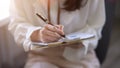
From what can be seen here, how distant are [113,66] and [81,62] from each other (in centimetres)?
68

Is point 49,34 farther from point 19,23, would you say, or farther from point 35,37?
point 19,23

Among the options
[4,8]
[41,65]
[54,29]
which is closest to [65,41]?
[54,29]

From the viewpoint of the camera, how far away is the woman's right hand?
93 centimetres

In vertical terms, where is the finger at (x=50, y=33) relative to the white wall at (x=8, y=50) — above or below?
above

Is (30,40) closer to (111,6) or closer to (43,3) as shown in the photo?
(43,3)

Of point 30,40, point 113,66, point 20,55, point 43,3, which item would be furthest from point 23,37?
point 113,66

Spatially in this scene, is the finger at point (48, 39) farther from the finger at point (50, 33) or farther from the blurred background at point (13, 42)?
the blurred background at point (13, 42)

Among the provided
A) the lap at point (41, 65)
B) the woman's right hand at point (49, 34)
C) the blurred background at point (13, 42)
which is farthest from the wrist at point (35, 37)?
the blurred background at point (13, 42)

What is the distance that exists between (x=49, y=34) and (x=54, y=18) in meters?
0.15

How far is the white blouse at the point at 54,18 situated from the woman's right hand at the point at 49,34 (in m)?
0.08

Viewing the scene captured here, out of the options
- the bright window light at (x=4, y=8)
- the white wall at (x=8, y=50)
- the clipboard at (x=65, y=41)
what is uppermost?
the clipboard at (x=65, y=41)

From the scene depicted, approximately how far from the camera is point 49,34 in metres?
0.94

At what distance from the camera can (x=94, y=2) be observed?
109 centimetres

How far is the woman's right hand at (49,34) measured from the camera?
0.93 m
